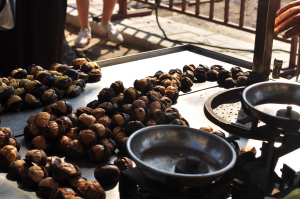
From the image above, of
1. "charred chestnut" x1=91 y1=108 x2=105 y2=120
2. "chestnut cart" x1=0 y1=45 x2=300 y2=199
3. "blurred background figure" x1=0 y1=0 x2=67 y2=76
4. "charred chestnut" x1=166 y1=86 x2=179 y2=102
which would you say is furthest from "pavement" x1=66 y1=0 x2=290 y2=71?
"charred chestnut" x1=91 y1=108 x2=105 y2=120

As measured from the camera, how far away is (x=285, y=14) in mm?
2816

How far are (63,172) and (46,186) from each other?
0.09 m

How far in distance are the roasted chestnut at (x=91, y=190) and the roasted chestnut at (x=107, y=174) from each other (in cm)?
9

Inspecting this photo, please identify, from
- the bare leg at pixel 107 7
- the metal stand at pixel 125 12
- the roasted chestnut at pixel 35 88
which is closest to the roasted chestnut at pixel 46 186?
the roasted chestnut at pixel 35 88

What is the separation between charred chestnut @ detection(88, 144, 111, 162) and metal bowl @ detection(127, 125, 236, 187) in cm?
55

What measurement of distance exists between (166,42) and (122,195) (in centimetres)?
497

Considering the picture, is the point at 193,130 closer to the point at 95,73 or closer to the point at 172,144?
the point at 172,144

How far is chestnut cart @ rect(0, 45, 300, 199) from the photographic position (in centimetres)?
168

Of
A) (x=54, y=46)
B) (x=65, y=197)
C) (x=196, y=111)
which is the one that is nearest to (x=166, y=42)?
(x=54, y=46)

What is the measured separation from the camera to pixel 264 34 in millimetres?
2773

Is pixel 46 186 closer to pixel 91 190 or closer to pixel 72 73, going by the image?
pixel 91 190

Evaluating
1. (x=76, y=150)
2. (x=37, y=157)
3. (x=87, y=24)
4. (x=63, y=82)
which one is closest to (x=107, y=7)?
(x=87, y=24)

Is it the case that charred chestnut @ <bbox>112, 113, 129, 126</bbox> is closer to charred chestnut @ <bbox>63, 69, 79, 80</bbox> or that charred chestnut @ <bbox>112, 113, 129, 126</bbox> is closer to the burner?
charred chestnut @ <bbox>63, 69, 79, 80</bbox>

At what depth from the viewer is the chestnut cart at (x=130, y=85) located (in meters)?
1.68
